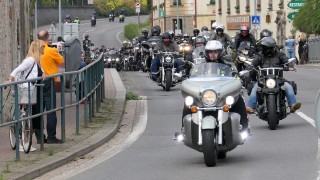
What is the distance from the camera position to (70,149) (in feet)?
52.2

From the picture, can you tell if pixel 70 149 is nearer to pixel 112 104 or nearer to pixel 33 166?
pixel 33 166

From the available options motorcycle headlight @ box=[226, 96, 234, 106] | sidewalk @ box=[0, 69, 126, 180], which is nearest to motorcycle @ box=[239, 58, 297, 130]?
sidewalk @ box=[0, 69, 126, 180]

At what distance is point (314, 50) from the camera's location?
2378 inches

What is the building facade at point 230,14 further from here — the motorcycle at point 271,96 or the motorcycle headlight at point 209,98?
the motorcycle headlight at point 209,98

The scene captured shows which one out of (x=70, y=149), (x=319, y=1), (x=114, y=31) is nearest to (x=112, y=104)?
(x=70, y=149)

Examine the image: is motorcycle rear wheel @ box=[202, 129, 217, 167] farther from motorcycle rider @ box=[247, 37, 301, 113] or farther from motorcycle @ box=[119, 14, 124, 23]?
motorcycle @ box=[119, 14, 124, 23]

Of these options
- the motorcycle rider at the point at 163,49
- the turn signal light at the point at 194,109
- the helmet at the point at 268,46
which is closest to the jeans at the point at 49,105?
the turn signal light at the point at 194,109

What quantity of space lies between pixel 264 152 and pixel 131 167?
2062 mm

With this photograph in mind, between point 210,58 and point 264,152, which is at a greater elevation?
point 210,58

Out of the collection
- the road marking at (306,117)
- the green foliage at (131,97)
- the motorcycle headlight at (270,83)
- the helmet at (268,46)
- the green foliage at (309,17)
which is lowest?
the green foliage at (131,97)

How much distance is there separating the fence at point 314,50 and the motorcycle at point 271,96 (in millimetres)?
40314

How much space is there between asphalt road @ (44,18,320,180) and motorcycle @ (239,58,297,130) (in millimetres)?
242

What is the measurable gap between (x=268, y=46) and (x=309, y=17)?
129 feet

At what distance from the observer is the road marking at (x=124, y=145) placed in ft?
46.2
